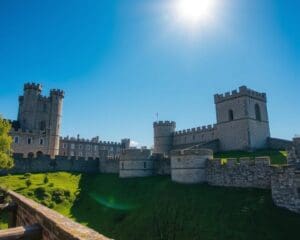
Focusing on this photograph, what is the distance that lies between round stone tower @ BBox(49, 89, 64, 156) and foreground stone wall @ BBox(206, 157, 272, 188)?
38.3 meters

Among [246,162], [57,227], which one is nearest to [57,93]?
[246,162]

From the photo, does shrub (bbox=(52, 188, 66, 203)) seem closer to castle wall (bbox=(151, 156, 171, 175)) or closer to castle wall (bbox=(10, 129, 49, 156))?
castle wall (bbox=(151, 156, 171, 175))

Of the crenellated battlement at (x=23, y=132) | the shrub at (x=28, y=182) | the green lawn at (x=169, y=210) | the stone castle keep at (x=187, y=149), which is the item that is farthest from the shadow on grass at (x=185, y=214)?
the crenellated battlement at (x=23, y=132)

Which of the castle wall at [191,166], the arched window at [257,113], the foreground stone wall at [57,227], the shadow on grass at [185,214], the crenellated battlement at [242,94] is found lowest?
the shadow on grass at [185,214]

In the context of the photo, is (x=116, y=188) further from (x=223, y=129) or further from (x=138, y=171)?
(x=223, y=129)

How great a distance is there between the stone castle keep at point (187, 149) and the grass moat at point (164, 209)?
56.2 inches

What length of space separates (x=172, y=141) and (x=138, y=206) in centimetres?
2898

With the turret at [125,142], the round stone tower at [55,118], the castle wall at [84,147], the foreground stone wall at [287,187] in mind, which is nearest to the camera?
the foreground stone wall at [287,187]

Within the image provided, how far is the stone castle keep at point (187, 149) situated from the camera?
20578 mm

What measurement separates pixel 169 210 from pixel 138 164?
14.9m

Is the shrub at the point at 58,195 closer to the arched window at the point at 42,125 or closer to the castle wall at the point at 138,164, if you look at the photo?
the castle wall at the point at 138,164

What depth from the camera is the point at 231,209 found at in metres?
18.8

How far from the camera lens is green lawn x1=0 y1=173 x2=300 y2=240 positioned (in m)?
16.5

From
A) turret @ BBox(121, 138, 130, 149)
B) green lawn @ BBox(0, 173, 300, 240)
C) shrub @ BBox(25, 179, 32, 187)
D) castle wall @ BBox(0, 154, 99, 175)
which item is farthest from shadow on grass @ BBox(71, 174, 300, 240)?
turret @ BBox(121, 138, 130, 149)
